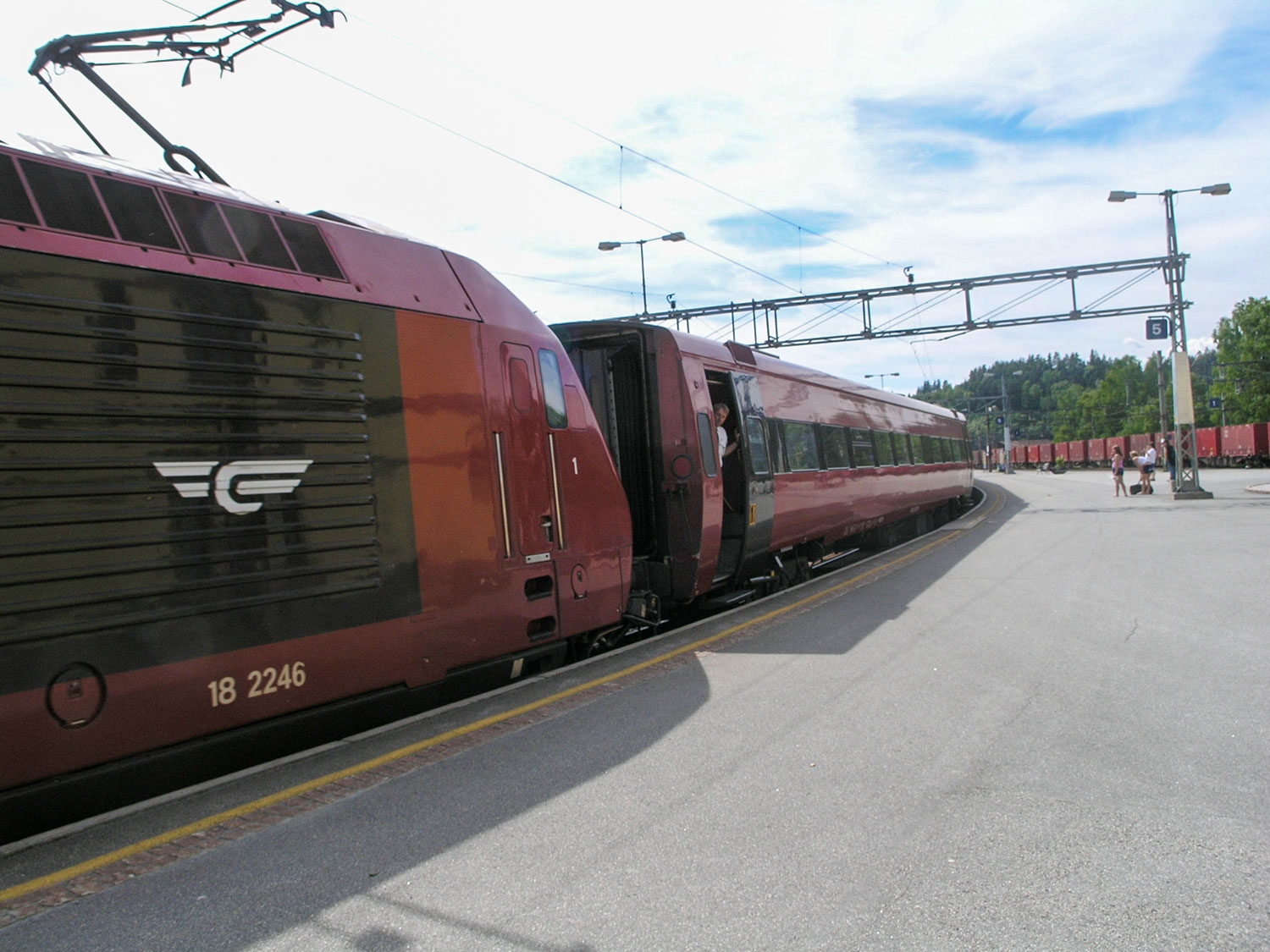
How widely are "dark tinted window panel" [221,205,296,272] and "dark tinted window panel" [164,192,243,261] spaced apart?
2.5 inches

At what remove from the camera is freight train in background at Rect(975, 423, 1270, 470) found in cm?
4812

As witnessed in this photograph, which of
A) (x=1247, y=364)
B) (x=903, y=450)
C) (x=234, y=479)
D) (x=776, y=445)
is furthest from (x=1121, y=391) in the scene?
(x=234, y=479)

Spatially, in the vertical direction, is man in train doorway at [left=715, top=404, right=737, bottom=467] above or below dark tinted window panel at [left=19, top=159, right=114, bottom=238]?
below

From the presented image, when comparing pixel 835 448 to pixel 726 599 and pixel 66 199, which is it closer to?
pixel 726 599

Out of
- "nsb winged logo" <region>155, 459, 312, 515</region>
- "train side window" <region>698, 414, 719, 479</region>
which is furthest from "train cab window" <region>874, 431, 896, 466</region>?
"nsb winged logo" <region>155, 459, 312, 515</region>

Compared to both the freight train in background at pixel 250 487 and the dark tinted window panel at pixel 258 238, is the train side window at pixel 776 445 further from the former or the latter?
the dark tinted window panel at pixel 258 238

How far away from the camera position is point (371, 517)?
5.21 m

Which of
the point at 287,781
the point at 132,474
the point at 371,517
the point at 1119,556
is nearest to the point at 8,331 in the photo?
the point at 132,474

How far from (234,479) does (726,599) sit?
6408 mm

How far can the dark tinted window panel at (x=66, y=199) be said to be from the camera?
13.6ft

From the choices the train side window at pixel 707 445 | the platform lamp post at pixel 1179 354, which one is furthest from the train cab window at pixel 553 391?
the platform lamp post at pixel 1179 354

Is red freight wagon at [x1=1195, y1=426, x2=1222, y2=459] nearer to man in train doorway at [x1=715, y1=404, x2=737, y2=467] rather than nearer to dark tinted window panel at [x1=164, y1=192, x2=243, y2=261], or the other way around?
→ man in train doorway at [x1=715, y1=404, x2=737, y2=467]

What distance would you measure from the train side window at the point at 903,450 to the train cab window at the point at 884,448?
0.38 metres

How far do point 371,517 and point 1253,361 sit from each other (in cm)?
7060
